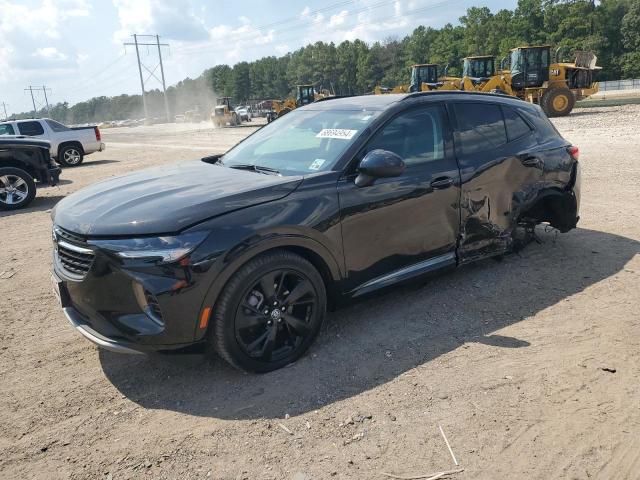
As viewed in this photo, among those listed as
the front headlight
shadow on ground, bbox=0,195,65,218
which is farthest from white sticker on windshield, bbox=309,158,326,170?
shadow on ground, bbox=0,195,65,218

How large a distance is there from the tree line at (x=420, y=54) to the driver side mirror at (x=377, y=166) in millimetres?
67188

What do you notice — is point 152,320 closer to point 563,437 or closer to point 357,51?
point 563,437

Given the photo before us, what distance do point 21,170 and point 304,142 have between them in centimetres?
820

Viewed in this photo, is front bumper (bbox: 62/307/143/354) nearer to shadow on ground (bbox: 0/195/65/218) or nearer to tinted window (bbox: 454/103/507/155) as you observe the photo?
tinted window (bbox: 454/103/507/155)

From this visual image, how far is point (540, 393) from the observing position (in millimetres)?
3125

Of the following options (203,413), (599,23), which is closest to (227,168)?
(203,413)

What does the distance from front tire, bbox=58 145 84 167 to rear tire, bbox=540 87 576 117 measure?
2016 centimetres

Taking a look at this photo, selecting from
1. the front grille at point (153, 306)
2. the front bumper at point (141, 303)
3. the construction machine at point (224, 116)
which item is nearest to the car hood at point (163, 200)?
the front bumper at point (141, 303)

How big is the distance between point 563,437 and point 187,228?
2.33 metres

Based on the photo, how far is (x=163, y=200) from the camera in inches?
131

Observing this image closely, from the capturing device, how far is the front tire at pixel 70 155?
18.1m

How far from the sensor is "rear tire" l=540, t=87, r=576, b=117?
24703 mm

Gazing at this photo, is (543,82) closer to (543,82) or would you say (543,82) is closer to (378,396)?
(543,82)

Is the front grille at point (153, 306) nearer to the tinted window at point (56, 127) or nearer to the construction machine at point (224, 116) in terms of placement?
the tinted window at point (56, 127)
